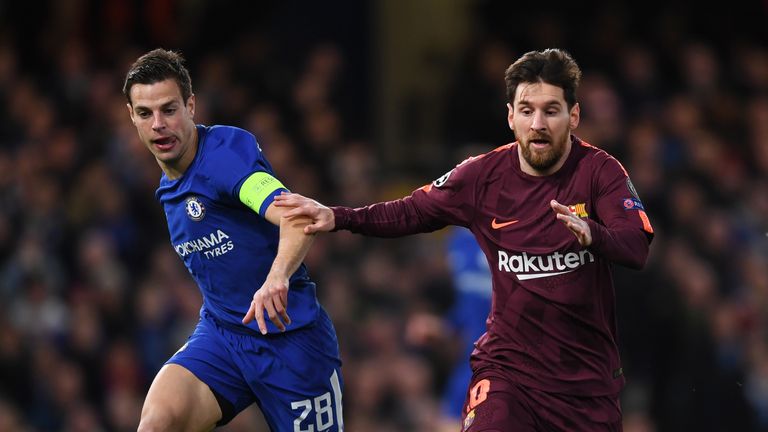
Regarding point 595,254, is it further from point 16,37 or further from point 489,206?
point 16,37

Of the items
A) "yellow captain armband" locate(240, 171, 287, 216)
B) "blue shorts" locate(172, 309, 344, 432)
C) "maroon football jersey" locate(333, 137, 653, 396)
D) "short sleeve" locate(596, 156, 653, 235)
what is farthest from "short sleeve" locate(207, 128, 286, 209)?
"short sleeve" locate(596, 156, 653, 235)

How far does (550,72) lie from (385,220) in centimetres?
97

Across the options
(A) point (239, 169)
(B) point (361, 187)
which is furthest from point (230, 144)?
(B) point (361, 187)

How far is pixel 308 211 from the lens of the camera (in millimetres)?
5906

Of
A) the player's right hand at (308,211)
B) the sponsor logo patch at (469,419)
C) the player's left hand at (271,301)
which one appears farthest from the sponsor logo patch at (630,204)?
the player's left hand at (271,301)

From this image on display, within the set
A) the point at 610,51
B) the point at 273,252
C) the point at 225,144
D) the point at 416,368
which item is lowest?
the point at 416,368

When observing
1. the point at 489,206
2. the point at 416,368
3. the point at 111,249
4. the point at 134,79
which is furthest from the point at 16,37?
the point at 489,206

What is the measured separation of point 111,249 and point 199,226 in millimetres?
6372

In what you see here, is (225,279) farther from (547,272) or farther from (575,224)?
(575,224)

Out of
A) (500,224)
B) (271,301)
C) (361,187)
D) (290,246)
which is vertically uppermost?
(361,187)

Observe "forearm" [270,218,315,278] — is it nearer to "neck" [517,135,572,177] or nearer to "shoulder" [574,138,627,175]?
"neck" [517,135,572,177]

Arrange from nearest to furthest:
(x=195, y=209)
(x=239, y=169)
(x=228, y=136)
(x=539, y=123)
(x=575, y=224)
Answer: (x=575, y=224) → (x=539, y=123) → (x=239, y=169) → (x=195, y=209) → (x=228, y=136)

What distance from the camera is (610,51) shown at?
45.6ft

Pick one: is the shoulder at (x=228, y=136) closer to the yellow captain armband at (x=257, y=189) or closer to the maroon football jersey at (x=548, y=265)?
the yellow captain armband at (x=257, y=189)
